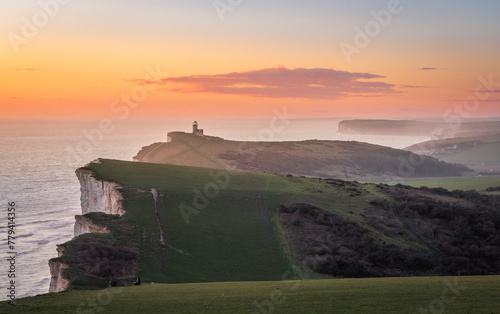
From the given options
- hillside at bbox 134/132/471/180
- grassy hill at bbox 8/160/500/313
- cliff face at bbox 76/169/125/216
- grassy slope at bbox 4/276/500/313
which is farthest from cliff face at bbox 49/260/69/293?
hillside at bbox 134/132/471/180

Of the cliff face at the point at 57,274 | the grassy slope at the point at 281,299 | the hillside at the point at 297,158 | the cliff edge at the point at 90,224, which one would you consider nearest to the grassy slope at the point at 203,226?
the cliff edge at the point at 90,224

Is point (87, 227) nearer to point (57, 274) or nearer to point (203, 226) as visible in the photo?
point (57, 274)

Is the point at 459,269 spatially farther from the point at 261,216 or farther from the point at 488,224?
the point at 261,216

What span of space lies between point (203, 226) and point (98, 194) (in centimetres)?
1531

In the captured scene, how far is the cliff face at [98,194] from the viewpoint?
48.0m

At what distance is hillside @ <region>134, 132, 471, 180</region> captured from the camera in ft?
392

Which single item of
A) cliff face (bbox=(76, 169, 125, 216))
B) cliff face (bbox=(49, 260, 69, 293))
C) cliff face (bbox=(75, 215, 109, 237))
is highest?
cliff face (bbox=(76, 169, 125, 216))

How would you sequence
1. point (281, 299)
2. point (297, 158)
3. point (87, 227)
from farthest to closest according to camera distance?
point (297, 158), point (87, 227), point (281, 299)

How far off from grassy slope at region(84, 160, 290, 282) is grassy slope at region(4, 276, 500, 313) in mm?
7701

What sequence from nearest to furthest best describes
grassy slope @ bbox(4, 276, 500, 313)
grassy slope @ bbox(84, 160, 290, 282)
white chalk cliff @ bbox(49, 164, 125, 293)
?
grassy slope @ bbox(4, 276, 500, 313) < grassy slope @ bbox(84, 160, 290, 282) < white chalk cliff @ bbox(49, 164, 125, 293)

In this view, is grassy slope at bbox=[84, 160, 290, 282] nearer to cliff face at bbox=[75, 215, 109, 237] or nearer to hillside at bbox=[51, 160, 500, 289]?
hillside at bbox=[51, 160, 500, 289]

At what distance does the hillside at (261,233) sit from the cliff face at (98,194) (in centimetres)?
102

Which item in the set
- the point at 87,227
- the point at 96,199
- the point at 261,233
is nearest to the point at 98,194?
the point at 96,199

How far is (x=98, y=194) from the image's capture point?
2031 inches
